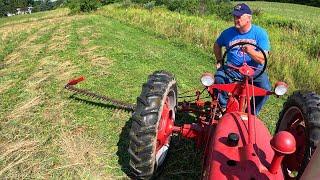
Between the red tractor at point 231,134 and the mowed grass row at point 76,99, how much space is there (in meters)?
0.54

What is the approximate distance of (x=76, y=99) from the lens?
658 cm

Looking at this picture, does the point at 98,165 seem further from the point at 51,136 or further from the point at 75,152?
the point at 51,136

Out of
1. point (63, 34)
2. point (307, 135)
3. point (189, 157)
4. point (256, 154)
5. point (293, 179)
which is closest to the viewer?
point (256, 154)

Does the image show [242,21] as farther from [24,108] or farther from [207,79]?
[24,108]

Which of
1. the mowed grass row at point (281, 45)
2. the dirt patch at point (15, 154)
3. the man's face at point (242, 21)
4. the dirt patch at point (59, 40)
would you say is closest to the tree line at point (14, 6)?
the mowed grass row at point (281, 45)

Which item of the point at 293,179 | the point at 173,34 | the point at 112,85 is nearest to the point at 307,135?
the point at 293,179

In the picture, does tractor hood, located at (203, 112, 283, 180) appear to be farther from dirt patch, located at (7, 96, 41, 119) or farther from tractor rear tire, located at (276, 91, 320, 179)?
dirt patch, located at (7, 96, 41, 119)

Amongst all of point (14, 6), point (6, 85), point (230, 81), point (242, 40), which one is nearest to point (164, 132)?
point (230, 81)

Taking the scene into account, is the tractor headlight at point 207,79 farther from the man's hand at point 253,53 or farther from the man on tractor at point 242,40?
the man's hand at point 253,53

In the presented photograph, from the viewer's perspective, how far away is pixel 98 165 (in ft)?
15.3

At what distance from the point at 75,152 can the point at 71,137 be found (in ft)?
1.33

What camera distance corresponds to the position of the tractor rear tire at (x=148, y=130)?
3916mm

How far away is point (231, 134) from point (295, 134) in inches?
53.4

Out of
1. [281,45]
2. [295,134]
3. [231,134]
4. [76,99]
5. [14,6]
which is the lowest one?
[14,6]
